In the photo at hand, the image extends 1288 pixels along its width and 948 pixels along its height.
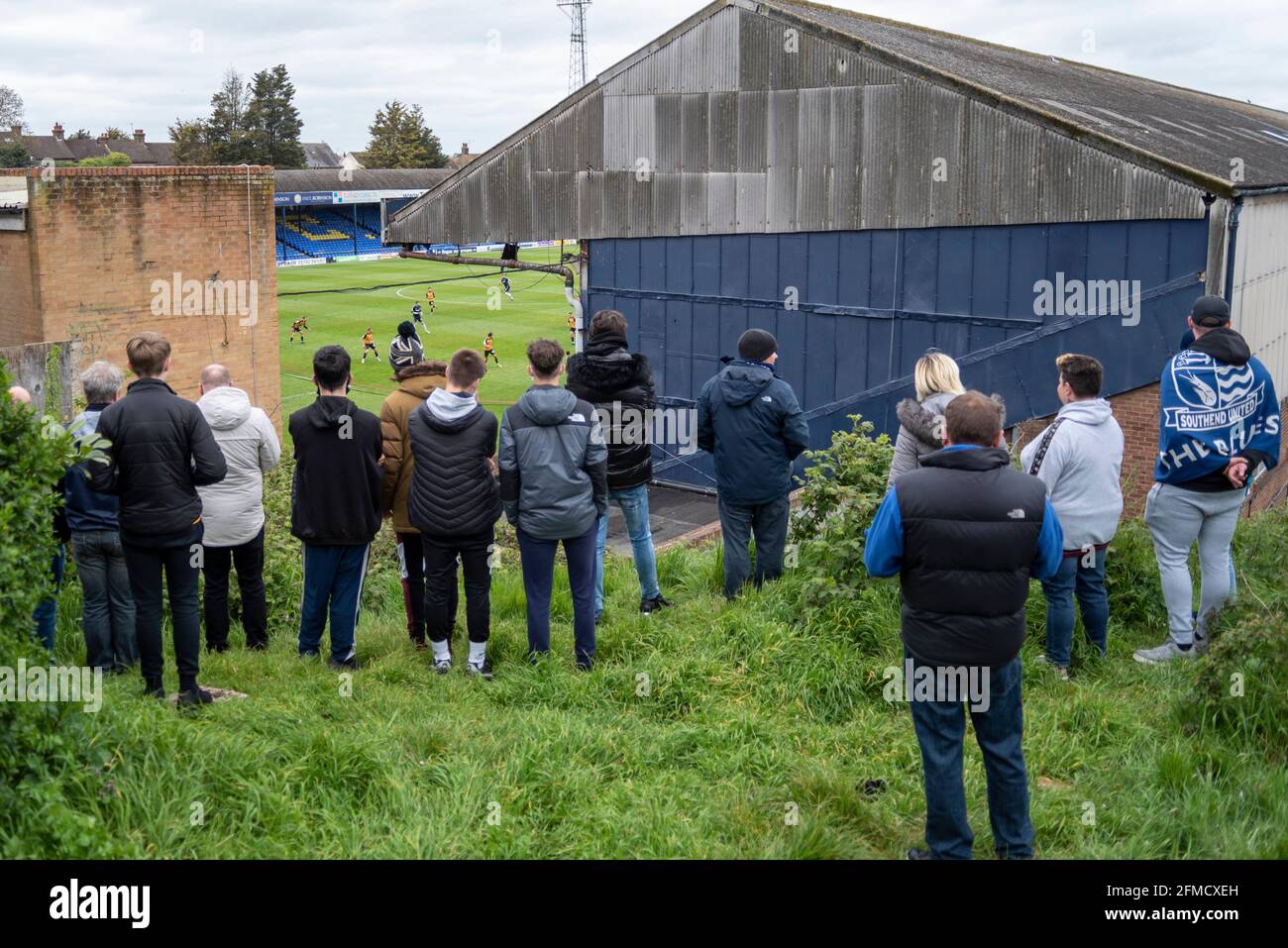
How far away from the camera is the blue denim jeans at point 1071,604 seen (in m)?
6.05

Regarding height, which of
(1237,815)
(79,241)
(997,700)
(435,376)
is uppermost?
(79,241)

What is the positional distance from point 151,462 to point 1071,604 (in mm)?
4647

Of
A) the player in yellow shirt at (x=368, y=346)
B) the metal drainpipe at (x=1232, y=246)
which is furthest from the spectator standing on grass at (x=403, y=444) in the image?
the player in yellow shirt at (x=368, y=346)

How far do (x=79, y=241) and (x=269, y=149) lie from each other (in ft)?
237

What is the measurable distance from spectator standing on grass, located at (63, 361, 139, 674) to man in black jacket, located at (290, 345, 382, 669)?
2.91ft

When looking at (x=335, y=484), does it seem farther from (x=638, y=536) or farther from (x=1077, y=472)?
(x=1077, y=472)


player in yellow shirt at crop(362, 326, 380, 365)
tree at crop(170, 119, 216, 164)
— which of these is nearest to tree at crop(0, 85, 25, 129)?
tree at crop(170, 119, 216, 164)

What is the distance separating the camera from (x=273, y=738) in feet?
16.2

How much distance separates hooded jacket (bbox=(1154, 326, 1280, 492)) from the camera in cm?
609

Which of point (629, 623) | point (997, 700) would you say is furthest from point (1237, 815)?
point (629, 623)

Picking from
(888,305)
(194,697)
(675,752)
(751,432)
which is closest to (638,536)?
(751,432)

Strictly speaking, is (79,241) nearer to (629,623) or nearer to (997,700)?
(629,623)

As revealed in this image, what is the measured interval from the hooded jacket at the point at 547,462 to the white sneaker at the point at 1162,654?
3.10 meters

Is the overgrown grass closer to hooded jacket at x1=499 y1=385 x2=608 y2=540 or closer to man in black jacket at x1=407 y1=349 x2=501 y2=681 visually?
man in black jacket at x1=407 y1=349 x2=501 y2=681
